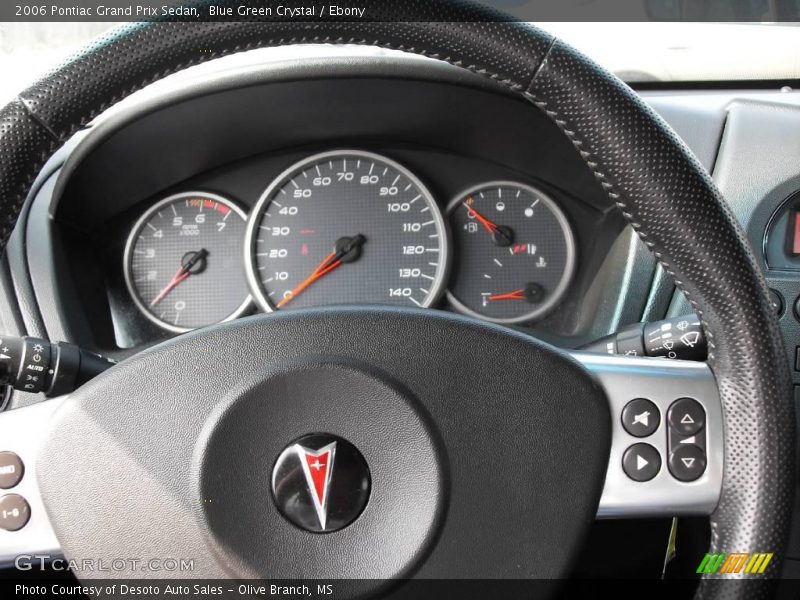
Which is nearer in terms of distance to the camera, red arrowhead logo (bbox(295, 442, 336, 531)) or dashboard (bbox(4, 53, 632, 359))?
red arrowhead logo (bbox(295, 442, 336, 531))

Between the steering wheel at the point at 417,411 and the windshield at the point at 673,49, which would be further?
the windshield at the point at 673,49

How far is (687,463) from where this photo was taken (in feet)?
3.07

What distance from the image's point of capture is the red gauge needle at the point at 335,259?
243 cm

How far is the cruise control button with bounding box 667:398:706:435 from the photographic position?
37.1 inches

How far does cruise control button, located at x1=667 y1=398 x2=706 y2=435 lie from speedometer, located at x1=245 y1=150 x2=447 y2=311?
151cm

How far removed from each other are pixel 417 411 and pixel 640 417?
9.5 inches

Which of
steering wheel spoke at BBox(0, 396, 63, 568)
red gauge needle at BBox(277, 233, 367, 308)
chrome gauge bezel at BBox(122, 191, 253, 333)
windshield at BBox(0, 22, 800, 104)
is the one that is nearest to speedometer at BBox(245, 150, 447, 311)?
red gauge needle at BBox(277, 233, 367, 308)

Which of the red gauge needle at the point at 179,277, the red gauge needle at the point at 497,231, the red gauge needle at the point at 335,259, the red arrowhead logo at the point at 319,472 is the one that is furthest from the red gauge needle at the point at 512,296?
the red arrowhead logo at the point at 319,472

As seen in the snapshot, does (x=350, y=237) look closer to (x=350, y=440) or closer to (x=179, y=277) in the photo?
(x=179, y=277)

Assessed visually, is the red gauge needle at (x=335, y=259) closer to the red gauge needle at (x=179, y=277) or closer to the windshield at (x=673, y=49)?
the red gauge needle at (x=179, y=277)

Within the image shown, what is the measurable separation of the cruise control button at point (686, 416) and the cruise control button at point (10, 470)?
70cm

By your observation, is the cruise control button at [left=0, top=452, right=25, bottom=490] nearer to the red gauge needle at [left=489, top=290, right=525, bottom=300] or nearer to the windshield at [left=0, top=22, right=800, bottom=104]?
the windshield at [left=0, top=22, right=800, bottom=104]

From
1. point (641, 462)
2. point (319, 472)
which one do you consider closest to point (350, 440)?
point (319, 472)

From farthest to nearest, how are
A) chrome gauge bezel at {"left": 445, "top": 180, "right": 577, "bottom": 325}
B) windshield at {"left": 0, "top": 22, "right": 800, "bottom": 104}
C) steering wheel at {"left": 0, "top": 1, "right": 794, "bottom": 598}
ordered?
chrome gauge bezel at {"left": 445, "top": 180, "right": 577, "bottom": 325} < windshield at {"left": 0, "top": 22, "right": 800, "bottom": 104} < steering wheel at {"left": 0, "top": 1, "right": 794, "bottom": 598}
